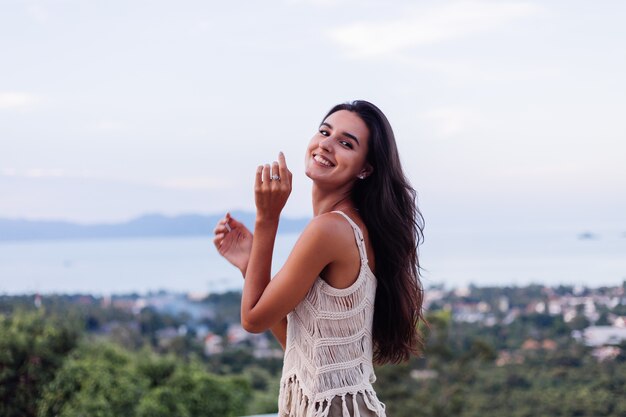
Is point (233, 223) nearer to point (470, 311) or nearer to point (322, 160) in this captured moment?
point (322, 160)

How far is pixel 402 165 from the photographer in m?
1.82

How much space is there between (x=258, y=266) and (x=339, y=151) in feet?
0.99

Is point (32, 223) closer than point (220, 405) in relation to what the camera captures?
No

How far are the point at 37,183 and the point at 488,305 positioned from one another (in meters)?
7.26

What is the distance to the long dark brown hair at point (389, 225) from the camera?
5.75ft

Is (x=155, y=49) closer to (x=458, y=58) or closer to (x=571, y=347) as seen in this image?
(x=458, y=58)

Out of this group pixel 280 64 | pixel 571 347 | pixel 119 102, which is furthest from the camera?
pixel 119 102

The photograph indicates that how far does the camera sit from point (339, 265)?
5.51 feet

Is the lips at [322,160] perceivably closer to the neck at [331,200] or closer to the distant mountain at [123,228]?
the neck at [331,200]

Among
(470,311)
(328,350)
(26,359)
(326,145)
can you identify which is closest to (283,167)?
(326,145)

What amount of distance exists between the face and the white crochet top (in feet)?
0.32

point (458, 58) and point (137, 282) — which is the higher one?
point (458, 58)

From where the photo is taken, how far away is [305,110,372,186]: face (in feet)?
5.65

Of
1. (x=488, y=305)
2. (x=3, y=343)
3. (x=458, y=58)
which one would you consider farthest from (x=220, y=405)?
(x=458, y=58)
